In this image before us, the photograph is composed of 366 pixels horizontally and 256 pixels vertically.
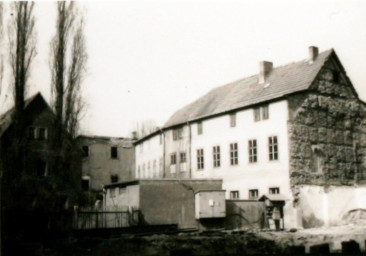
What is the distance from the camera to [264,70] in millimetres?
35375

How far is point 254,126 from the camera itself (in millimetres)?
32000

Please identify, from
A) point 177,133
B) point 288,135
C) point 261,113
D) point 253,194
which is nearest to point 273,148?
point 288,135

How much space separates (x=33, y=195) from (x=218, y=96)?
2279cm

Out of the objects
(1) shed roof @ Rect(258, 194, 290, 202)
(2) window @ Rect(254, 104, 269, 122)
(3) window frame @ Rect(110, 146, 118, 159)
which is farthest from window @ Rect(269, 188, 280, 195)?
(3) window frame @ Rect(110, 146, 118, 159)

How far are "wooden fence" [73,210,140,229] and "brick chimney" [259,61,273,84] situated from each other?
14.3 metres

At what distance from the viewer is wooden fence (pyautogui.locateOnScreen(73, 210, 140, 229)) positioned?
972 inches

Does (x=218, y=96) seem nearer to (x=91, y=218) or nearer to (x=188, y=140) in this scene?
(x=188, y=140)

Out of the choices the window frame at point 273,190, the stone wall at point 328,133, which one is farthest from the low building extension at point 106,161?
the stone wall at point 328,133

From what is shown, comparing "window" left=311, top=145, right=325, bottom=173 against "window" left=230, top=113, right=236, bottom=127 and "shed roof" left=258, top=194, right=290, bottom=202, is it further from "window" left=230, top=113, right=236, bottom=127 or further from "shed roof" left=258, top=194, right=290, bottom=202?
"window" left=230, top=113, right=236, bottom=127

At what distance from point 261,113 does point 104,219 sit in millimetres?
12881

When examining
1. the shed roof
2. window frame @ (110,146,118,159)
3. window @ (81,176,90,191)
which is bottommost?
the shed roof

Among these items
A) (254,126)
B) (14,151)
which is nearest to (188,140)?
(254,126)

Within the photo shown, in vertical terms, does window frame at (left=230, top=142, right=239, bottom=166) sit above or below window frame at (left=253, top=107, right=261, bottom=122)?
below

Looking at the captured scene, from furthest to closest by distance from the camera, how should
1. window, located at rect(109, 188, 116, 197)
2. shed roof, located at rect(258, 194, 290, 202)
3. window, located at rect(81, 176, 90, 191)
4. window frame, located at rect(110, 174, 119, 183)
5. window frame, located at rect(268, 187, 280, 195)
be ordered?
1. window frame, located at rect(110, 174, 119, 183)
2. window, located at rect(81, 176, 90, 191)
3. window, located at rect(109, 188, 116, 197)
4. window frame, located at rect(268, 187, 280, 195)
5. shed roof, located at rect(258, 194, 290, 202)
